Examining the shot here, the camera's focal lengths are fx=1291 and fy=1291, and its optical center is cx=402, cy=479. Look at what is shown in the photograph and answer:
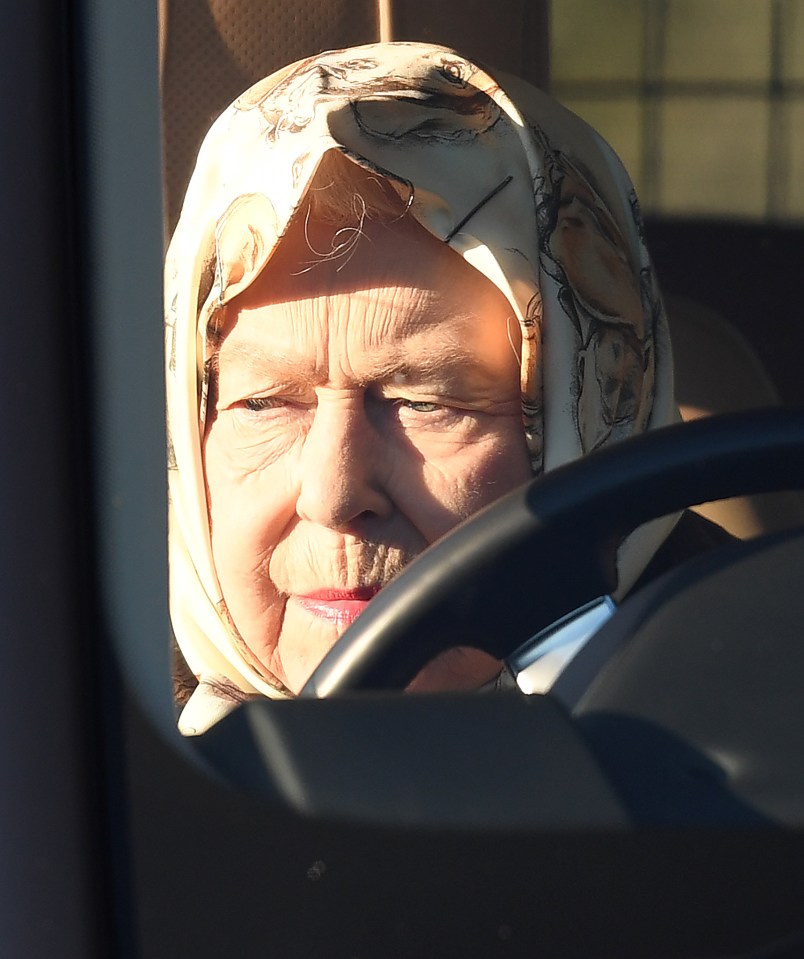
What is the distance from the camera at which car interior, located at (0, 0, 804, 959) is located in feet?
2.31

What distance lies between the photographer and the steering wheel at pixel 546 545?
2.77 ft

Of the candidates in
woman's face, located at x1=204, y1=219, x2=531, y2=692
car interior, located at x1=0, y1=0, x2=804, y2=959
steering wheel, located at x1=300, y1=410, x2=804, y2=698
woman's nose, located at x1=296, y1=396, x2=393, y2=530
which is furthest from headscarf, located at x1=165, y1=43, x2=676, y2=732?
car interior, located at x1=0, y1=0, x2=804, y2=959

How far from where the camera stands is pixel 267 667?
1.49m

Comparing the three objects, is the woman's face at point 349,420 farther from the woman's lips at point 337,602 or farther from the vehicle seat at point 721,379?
the vehicle seat at point 721,379

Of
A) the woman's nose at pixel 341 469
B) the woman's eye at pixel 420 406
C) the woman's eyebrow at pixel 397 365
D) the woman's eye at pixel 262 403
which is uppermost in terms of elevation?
the woman's eyebrow at pixel 397 365

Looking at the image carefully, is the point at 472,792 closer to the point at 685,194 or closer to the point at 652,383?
Result: the point at 652,383

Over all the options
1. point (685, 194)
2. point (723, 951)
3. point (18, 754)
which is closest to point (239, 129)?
point (685, 194)

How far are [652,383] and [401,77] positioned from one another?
1.62 feet

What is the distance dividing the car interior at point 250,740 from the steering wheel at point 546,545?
6 centimetres

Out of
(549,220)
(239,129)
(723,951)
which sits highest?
(239,129)

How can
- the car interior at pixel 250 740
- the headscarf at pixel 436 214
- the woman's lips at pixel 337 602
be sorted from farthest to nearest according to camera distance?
the headscarf at pixel 436 214, the woman's lips at pixel 337 602, the car interior at pixel 250 740

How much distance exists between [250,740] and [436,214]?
0.85 m

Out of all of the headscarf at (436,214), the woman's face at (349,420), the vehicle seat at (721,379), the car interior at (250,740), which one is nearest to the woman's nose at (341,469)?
the woman's face at (349,420)

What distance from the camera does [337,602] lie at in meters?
1.39
